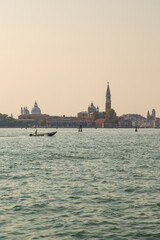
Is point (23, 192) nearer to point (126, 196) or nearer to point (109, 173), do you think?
point (126, 196)

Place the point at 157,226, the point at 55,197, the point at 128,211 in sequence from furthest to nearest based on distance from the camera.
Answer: the point at 55,197 → the point at 128,211 → the point at 157,226

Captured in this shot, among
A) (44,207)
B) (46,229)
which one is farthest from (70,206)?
(46,229)

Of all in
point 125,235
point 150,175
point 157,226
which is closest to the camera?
point 125,235

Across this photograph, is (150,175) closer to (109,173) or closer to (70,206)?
(109,173)

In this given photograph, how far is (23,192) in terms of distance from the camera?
19.6 m

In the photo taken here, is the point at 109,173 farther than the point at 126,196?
Yes

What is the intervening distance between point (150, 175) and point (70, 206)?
10.7 metres

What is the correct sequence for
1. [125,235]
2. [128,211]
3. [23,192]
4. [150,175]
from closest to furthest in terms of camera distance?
[125,235], [128,211], [23,192], [150,175]

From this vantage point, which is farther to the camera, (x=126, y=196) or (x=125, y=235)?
(x=126, y=196)

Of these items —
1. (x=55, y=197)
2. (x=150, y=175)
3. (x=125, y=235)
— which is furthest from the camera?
(x=150, y=175)

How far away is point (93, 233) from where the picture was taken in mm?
12891

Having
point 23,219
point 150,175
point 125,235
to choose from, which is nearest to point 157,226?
point 125,235

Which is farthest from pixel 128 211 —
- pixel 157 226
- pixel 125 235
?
pixel 125 235

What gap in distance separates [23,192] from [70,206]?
3.89 m
